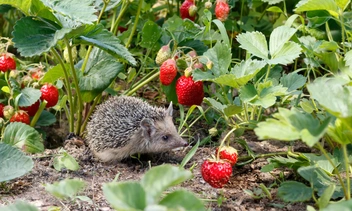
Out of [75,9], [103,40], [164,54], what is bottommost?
[164,54]

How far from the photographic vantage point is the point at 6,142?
4.44 meters

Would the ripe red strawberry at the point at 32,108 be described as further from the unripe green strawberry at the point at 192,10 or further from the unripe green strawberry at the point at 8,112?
the unripe green strawberry at the point at 192,10

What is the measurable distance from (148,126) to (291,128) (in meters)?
2.22

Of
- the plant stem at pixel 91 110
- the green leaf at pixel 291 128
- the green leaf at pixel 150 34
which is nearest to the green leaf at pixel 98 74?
Result: the plant stem at pixel 91 110

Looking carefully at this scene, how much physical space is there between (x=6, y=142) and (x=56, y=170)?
1.38 ft

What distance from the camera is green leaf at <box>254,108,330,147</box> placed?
2836mm

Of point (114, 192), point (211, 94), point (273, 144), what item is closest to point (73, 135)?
point (211, 94)

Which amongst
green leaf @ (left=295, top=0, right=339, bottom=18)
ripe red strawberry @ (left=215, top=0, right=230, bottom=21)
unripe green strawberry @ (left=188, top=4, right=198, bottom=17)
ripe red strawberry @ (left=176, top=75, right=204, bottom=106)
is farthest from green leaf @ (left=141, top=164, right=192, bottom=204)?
unripe green strawberry @ (left=188, top=4, right=198, bottom=17)

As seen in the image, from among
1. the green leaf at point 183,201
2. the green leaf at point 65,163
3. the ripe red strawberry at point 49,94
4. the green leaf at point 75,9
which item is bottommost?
the green leaf at point 65,163

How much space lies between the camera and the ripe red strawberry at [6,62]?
479cm

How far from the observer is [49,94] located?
4859 mm

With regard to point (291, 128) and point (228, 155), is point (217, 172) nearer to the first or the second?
point (228, 155)

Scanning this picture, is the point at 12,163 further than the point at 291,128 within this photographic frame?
Yes

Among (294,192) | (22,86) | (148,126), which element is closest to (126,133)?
(148,126)
